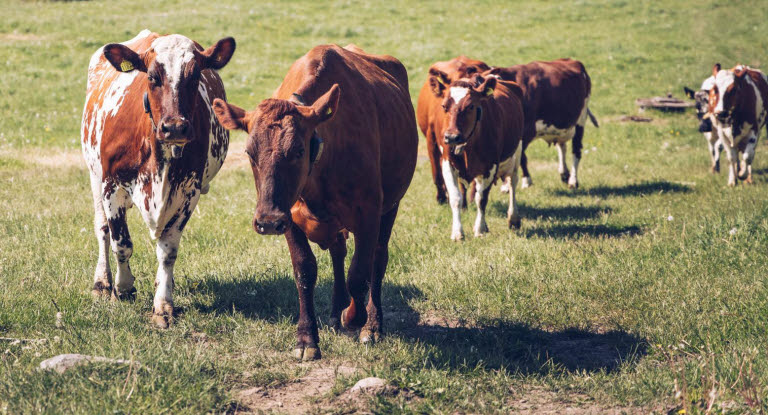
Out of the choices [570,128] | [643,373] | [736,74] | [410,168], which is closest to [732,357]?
[643,373]

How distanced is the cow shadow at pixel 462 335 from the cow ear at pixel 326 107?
184 centimetres

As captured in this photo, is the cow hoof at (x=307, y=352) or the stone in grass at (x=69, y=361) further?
the cow hoof at (x=307, y=352)

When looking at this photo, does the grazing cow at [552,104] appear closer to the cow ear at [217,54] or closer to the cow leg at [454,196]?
the cow leg at [454,196]

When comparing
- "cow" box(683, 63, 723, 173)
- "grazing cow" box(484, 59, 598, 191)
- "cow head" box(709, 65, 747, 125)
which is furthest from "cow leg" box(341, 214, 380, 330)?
"cow" box(683, 63, 723, 173)

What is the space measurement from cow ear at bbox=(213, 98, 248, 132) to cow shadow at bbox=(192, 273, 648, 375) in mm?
1981

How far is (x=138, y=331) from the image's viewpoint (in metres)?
5.91

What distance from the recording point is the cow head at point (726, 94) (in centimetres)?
1295

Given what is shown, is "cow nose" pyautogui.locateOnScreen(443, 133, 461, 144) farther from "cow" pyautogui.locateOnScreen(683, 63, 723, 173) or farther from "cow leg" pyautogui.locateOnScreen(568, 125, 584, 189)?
"cow" pyautogui.locateOnScreen(683, 63, 723, 173)

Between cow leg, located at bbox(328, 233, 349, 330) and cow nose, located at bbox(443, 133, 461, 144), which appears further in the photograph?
cow nose, located at bbox(443, 133, 461, 144)

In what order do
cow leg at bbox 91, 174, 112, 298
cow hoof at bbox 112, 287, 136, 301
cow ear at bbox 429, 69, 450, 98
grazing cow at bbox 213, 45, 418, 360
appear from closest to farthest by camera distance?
grazing cow at bbox 213, 45, 418, 360 < cow hoof at bbox 112, 287, 136, 301 < cow leg at bbox 91, 174, 112, 298 < cow ear at bbox 429, 69, 450, 98

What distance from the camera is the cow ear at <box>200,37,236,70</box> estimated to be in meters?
6.11

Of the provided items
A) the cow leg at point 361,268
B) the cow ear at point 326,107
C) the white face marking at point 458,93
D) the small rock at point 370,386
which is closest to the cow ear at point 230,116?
the cow ear at point 326,107

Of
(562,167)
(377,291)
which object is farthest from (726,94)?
(377,291)

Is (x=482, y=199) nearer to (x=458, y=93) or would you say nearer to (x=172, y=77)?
(x=458, y=93)
